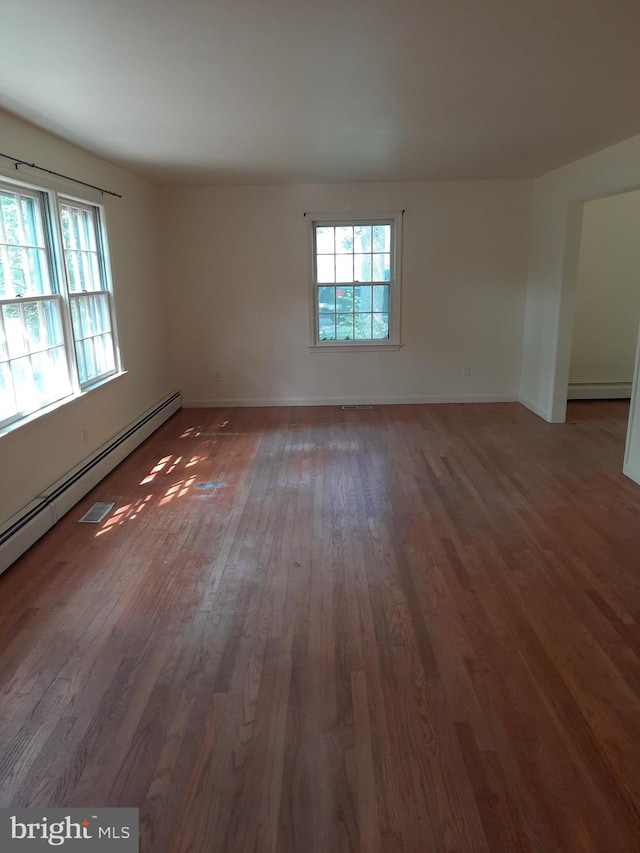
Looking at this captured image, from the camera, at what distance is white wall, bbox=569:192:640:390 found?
630cm

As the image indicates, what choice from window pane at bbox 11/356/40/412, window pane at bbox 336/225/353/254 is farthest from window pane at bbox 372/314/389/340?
window pane at bbox 11/356/40/412

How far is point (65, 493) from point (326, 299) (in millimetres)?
3847

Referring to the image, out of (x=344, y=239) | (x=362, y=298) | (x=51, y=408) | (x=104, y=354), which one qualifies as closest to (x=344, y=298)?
(x=362, y=298)

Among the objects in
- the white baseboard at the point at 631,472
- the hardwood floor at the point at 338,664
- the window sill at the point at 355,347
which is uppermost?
the window sill at the point at 355,347

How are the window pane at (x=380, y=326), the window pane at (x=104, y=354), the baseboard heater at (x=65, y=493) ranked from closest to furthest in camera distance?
the baseboard heater at (x=65, y=493), the window pane at (x=104, y=354), the window pane at (x=380, y=326)

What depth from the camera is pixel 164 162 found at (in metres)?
4.77

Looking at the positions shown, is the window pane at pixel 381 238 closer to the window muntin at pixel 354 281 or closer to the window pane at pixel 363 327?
the window muntin at pixel 354 281

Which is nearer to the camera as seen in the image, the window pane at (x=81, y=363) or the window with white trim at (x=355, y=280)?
the window pane at (x=81, y=363)

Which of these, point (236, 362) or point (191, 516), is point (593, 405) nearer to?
point (236, 362)

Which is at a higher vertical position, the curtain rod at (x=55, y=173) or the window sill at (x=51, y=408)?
the curtain rod at (x=55, y=173)

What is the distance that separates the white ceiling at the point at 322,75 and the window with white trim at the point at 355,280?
5.88 ft

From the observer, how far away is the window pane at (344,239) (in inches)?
248

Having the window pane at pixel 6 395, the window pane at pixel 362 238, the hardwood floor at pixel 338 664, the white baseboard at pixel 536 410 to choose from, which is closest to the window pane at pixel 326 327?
the window pane at pixel 362 238

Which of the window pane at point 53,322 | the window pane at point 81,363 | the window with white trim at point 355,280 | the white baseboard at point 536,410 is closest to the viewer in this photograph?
the window pane at point 53,322
